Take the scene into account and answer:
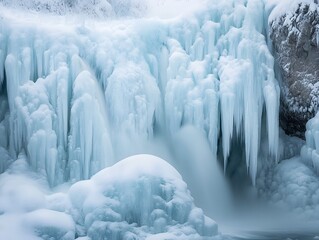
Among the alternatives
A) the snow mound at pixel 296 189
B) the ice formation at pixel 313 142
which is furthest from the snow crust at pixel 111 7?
the snow mound at pixel 296 189

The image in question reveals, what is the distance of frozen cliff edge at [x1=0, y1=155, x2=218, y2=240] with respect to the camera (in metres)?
6.66

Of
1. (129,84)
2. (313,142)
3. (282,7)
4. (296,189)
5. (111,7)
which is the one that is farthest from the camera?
(111,7)

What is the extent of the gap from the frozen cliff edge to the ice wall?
1890mm

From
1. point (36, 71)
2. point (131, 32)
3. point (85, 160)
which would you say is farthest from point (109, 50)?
point (85, 160)

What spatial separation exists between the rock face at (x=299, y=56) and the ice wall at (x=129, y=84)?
0.38m

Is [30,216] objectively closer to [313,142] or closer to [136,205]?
[136,205]

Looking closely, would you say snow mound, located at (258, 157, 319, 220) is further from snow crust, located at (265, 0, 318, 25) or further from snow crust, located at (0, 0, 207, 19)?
snow crust, located at (0, 0, 207, 19)

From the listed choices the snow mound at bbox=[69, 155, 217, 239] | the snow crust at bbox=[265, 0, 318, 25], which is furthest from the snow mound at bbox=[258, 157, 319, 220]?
the snow mound at bbox=[69, 155, 217, 239]

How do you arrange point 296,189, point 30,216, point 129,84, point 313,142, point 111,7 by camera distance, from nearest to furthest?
point 30,216 → point 129,84 → point 313,142 → point 296,189 → point 111,7

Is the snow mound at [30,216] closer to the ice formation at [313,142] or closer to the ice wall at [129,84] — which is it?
the ice wall at [129,84]

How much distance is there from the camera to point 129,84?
9664mm

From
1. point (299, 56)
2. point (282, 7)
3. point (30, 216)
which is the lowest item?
point (30, 216)

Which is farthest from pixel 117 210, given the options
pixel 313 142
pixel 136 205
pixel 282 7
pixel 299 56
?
pixel 282 7

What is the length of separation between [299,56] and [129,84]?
3.67 m
